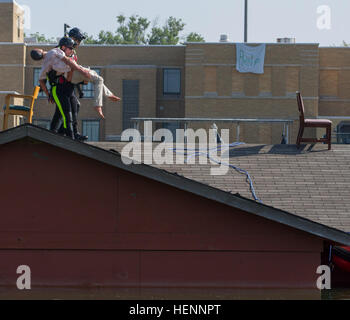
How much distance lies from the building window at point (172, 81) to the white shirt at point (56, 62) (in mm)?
40868

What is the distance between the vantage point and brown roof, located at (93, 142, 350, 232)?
14109 mm

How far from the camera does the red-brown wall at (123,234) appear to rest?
11.8 meters

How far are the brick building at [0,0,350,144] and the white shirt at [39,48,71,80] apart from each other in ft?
121

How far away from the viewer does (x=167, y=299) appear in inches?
464

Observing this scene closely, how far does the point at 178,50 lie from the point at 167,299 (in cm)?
4177

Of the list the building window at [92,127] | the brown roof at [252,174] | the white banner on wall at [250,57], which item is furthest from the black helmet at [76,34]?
the building window at [92,127]

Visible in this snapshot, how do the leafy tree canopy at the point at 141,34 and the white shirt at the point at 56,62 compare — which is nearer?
the white shirt at the point at 56,62

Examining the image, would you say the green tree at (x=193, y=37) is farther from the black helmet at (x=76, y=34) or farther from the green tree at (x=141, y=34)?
the black helmet at (x=76, y=34)

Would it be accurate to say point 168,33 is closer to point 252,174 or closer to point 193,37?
point 193,37

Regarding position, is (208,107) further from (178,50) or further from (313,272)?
(313,272)

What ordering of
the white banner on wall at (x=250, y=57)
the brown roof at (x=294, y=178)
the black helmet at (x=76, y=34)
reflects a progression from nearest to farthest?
the black helmet at (x=76, y=34), the brown roof at (x=294, y=178), the white banner on wall at (x=250, y=57)

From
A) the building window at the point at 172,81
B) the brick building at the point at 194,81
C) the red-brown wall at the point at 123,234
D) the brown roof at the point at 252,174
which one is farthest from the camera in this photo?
the building window at the point at 172,81

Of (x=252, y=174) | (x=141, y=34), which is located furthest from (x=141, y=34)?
(x=252, y=174)

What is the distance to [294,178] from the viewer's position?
1520 cm
